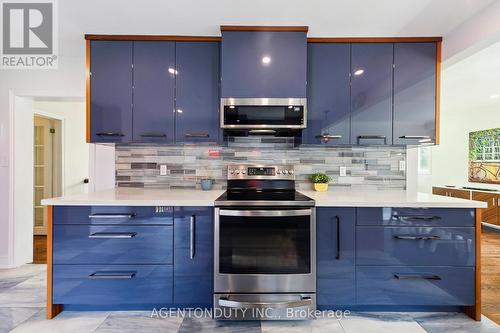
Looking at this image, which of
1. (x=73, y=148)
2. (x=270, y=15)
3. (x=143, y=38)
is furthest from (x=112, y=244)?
(x=73, y=148)

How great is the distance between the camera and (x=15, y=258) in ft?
9.59

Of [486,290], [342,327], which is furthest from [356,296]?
[486,290]

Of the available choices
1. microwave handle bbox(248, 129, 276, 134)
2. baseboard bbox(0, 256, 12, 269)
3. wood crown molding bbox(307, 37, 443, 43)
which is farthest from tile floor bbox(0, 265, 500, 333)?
wood crown molding bbox(307, 37, 443, 43)

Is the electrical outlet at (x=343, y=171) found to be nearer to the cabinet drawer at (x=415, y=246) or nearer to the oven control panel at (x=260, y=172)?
the oven control panel at (x=260, y=172)

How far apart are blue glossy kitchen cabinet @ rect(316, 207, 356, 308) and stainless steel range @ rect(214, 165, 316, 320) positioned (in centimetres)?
7

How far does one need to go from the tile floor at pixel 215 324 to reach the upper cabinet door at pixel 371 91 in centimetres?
136

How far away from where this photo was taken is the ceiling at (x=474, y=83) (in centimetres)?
313

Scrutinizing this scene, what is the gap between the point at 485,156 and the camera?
538 centimetres

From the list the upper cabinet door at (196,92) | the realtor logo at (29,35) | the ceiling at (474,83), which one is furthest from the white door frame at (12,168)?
the ceiling at (474,83)

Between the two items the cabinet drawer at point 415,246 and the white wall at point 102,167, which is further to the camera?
the white wall at point 102,167

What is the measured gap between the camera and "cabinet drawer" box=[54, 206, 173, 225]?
1.93 metres

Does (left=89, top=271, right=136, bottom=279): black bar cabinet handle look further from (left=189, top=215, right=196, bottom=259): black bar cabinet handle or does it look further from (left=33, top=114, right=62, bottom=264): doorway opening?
(left=33, top=114, right=62, bottom=264): doorway opening

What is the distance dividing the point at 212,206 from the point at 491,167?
19.1 feet

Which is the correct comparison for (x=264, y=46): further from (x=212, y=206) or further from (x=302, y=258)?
(x=302, y=258)
